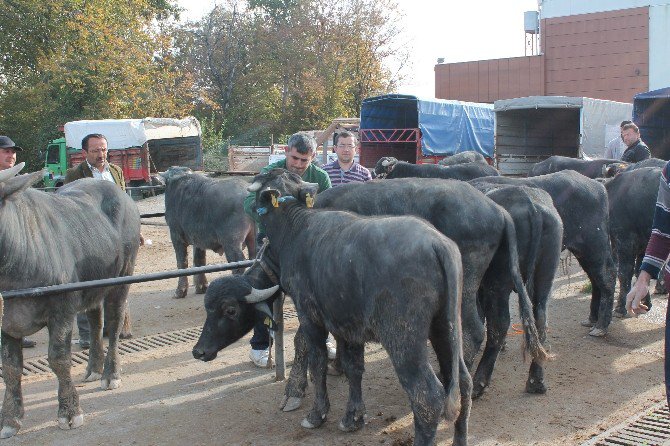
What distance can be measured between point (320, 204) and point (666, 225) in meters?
2.75

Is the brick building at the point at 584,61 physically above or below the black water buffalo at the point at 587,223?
above

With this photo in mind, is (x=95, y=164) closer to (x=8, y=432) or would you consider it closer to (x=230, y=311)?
(x=230, y=311)

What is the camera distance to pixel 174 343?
288 inches

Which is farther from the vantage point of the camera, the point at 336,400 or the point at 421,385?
the point at 336,400

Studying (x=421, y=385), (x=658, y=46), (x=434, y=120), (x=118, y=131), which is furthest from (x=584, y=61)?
(x=421, y=385)

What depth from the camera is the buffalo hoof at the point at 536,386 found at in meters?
5.45

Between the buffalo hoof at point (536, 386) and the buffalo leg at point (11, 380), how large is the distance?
385 centimetres

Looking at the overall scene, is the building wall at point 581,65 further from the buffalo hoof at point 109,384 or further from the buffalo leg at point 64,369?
the buffalo leg at point 64,369

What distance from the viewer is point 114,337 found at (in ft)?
19.9

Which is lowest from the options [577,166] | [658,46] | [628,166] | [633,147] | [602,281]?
[602,281]

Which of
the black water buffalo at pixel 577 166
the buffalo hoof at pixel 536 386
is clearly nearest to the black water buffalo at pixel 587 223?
the buffalo hoof at pixel 536 386

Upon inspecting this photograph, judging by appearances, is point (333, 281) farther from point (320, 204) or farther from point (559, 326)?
point (559, 326)

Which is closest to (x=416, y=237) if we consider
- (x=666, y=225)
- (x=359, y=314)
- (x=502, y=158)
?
(x=359, y=314)

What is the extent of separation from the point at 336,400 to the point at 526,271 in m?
1.88
